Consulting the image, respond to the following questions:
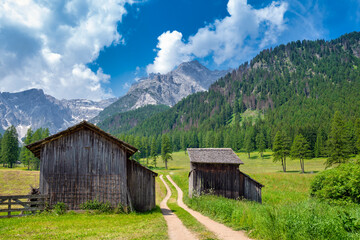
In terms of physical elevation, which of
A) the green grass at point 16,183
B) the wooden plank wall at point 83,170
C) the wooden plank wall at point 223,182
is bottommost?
the green grass at point 16,183

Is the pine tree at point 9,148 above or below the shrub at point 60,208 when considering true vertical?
above

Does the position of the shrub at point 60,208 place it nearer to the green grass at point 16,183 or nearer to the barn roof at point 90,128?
the barn roof at point 90,128

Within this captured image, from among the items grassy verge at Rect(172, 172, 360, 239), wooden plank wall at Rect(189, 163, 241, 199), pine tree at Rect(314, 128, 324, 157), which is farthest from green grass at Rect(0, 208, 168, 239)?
pine tree at Rect(314, 128, 324, 157)

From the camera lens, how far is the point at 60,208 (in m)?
17.4

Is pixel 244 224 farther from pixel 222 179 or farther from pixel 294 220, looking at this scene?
pixel 222 179

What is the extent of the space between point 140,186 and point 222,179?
12955mm

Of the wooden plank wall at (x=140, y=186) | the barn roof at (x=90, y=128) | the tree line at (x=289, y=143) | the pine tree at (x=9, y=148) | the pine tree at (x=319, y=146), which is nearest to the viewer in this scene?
the barn roof at (x=90, y=128)

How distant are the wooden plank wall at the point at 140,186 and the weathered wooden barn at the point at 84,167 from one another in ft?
1.15

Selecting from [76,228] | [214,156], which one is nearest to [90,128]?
[76,228]

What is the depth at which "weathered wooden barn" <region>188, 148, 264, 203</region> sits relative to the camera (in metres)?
28.4

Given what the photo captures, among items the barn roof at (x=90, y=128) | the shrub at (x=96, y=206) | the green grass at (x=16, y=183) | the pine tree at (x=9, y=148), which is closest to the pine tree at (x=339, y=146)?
the barn roof at (x=90, y=128)

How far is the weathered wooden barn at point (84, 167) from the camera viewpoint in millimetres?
18047

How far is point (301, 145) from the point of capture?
6438 cm

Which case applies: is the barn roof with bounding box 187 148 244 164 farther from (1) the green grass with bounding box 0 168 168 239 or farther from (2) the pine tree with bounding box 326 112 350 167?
(2) the pine tree with bounding box 326 112 350 167
